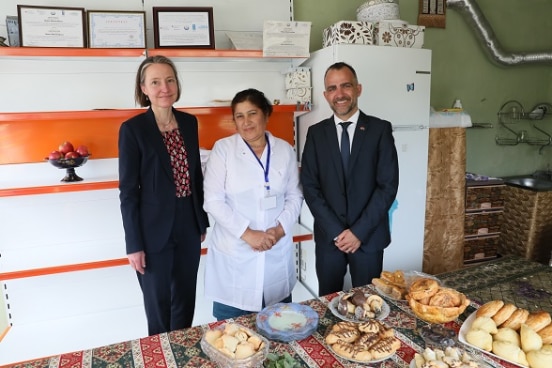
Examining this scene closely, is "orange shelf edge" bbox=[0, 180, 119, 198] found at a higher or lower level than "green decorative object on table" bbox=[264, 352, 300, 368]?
higher

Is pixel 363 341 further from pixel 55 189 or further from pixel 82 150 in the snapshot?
pixel 82 150

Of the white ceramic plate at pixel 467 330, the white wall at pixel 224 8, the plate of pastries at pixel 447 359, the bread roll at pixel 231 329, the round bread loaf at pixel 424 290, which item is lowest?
the white ceramic plate at pixel 467 330

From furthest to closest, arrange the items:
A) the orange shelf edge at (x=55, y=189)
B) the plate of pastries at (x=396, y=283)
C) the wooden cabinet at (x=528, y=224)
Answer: the wooden cabinet at (x=528, y=224), the orange shelf edge at (x=55, y=189), the plate of pastries at (x=396, y=283)

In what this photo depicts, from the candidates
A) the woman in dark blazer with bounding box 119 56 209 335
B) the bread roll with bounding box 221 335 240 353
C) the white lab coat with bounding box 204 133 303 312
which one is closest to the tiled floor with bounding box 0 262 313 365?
the woman in dark blazer with bounding box 119 56 209 335

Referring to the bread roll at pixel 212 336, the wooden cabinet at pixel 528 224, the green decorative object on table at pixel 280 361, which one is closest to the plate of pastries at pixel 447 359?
the green decorative object on table at pixel 280 361

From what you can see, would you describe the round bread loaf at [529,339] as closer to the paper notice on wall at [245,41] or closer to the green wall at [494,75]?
the paper notice on wall at [245,41]

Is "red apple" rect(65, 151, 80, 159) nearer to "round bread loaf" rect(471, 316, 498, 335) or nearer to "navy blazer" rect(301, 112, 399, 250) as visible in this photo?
"navy blazer" rect(301, 112, 399, 250)

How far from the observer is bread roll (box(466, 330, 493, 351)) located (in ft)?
3.47

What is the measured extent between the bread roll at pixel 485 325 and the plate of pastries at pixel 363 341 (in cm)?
23

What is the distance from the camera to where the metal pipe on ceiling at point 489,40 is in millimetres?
3533

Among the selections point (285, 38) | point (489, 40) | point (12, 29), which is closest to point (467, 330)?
point (285, 38)

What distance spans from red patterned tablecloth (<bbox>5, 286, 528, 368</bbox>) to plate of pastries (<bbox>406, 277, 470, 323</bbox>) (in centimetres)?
4

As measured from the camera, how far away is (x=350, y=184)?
6.38 ft

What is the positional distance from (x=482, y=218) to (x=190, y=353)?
10.3ft
